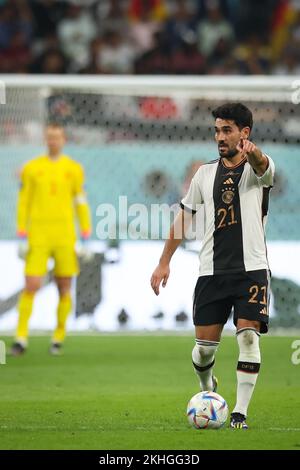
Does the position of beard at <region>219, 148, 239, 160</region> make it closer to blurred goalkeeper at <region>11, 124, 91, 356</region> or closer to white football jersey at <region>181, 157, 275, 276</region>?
white football jersey at <region>181, 157, 275, 276</region>

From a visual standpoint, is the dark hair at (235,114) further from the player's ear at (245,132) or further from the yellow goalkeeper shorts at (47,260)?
the yellow goalkeeper shorts at (47,260)

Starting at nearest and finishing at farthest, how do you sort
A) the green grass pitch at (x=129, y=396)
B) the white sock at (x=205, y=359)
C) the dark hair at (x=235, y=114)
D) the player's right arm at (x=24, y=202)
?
the green grass pitch at (x=129, y=396) → the dark hair at (x=235, y=114) → the white sock at (x=205, y=359) → the player's right arm at (x=24, y=202)

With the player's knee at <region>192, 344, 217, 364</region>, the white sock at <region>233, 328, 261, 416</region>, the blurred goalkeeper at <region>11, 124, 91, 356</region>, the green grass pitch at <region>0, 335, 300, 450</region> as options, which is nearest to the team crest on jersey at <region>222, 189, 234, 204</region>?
the white sock at <region>233, 328, 261, 416</region>

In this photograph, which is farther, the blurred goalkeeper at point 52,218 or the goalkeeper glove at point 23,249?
the goalkeeper glove at point 23,249

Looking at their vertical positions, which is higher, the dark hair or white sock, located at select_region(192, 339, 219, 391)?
the dark hair

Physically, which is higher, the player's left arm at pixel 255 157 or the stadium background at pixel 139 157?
the stadium background at pixel 139 157

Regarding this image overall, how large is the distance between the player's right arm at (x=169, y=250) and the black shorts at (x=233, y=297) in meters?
0.25

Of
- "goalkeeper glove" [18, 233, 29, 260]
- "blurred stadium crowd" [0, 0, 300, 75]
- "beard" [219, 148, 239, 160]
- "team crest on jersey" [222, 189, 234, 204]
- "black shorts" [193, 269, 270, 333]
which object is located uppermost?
"blurred stadium crowd" [0, 0, 300, 75]

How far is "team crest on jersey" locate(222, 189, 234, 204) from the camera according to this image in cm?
738

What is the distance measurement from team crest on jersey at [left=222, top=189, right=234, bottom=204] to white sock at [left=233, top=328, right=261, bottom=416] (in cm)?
86

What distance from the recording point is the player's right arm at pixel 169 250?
7547 mm

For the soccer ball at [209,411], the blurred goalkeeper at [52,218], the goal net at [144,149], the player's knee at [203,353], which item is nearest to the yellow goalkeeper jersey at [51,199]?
the blurred goalkeeper at [52,218]

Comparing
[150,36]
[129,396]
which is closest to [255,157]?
[129,396]

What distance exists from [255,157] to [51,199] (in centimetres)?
594
